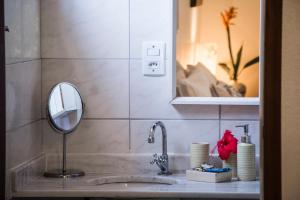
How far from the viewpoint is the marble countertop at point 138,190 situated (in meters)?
2.59

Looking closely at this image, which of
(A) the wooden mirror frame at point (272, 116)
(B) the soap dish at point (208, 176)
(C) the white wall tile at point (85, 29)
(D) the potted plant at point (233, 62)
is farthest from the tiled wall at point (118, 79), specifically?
(A) the wooden mirror frame at point (272, 116)

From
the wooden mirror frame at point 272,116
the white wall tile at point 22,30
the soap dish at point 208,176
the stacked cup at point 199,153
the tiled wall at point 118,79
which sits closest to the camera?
the wooden mirror frame at point 272,116

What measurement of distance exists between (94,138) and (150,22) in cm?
57

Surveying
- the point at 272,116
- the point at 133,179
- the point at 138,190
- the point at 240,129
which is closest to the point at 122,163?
the point at 133,179

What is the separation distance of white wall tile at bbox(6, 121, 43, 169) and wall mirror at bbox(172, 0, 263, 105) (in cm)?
62

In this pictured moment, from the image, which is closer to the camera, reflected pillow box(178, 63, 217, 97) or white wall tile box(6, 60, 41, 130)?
white wall tile box(6, 60, 41, 130)

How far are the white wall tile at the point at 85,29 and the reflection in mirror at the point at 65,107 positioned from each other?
0.20 meters

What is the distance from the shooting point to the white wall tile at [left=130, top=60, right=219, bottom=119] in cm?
301

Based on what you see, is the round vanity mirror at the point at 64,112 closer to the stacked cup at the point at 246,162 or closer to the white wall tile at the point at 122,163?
the white wall tile at the point at 122,163

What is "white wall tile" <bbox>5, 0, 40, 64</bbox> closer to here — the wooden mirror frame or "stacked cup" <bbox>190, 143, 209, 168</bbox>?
"stacked cup" <bbox>190, 143, 209, 168</bbox>

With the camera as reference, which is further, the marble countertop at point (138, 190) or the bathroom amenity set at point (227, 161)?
the bathroom amenity set at point (227, 161)

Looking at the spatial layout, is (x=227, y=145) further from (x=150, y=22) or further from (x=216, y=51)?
(x=150, y=22)

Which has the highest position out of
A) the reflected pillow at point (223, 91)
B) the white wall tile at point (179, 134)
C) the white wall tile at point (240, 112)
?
the reflected pillow at point (223, 91)

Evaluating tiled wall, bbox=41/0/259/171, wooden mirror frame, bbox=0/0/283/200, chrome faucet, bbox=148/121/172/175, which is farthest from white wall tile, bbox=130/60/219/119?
wooden mirror frame, bbox=0/0/283/200
